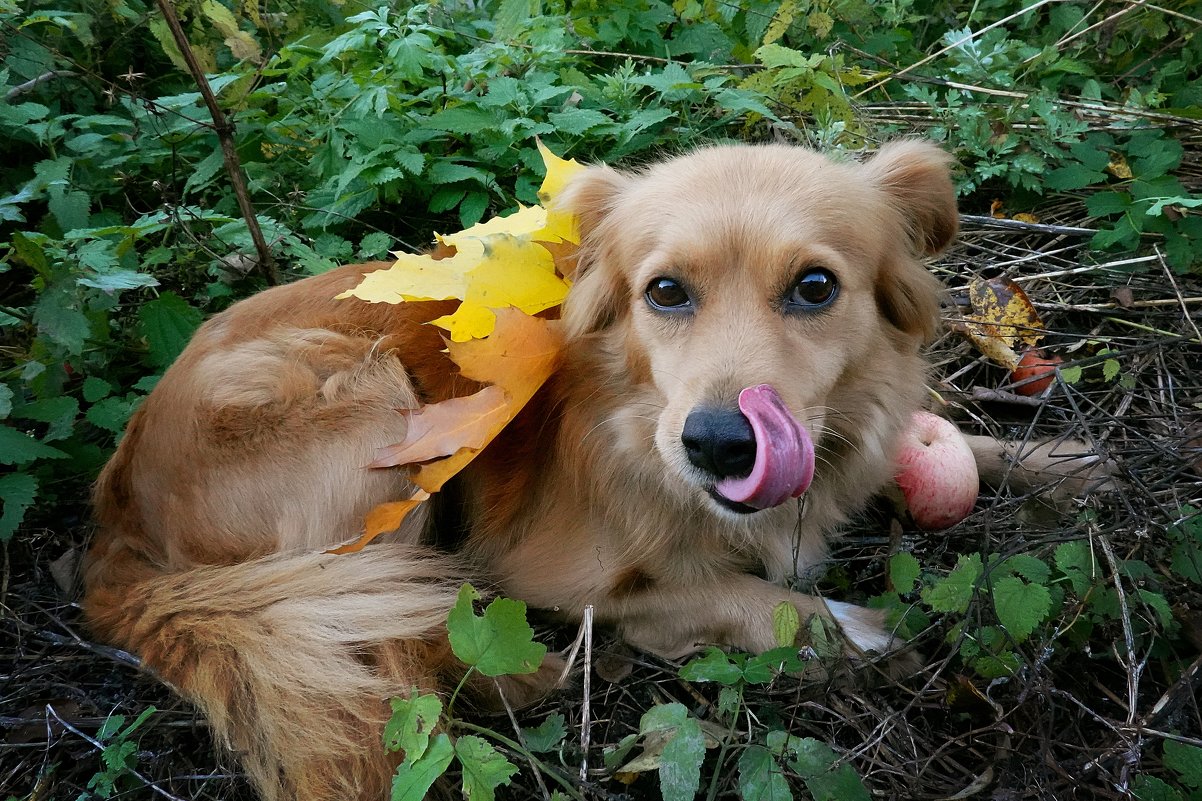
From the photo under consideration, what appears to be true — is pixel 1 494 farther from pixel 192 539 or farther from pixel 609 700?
pixel 609 700

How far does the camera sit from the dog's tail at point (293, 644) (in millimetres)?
1821

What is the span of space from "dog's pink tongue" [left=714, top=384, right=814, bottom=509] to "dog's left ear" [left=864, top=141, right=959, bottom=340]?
0.75 m

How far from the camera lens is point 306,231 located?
369 cm

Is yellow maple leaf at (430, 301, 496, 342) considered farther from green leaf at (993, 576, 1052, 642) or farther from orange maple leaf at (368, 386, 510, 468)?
green leaf at (993, 576, 1052, 642)

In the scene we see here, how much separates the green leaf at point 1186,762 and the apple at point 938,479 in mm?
1052

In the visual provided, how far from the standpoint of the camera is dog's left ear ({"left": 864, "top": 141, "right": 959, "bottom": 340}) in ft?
7.57

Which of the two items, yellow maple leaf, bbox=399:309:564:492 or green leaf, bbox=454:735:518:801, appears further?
yellow maple leaf, bbox=399:309:564:492

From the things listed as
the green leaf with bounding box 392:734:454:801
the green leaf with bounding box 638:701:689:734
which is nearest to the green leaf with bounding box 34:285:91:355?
the green leaf with bounding box 392:734:454:801

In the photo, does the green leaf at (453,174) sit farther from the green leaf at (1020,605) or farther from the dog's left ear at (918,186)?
the green leaf at (1020,605)

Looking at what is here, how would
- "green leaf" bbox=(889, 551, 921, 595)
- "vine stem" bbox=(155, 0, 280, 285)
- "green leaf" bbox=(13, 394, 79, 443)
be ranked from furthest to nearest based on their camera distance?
"vine stem" bbox=(155, 0, 280, 285)
"green leaf" bbox=(13, 394, 79, 443)
"green leaf" bbox=(889, 551, 921, 595)

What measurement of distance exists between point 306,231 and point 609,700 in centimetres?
255

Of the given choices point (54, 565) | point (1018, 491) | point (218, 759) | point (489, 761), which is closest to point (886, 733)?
point (489, 761)

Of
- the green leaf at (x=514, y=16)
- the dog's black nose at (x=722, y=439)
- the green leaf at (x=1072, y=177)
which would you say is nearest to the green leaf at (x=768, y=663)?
the dog's black nose at (x=722, y=439)

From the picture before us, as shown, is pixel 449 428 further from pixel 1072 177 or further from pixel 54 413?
pixel 1072 177
